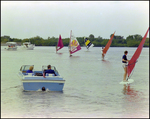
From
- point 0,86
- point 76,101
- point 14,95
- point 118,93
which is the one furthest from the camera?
point 0,86

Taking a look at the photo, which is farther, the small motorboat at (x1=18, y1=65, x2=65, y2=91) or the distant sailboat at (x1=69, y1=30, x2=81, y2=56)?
the distant sailboat at (x1=69, y1=30, x2=81, y2=56)

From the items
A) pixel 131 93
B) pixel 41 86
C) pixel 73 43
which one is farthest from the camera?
pixel 73 43

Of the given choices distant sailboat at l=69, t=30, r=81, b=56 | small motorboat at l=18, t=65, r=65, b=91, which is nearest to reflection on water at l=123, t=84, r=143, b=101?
small motorboat at l=18, t=65, r=65, b=91

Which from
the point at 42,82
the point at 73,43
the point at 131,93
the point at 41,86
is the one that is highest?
the point at 73,43

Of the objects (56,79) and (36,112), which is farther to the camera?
(56,79)

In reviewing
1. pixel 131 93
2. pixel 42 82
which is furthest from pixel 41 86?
pixel 131 93

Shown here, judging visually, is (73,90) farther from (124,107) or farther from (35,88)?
(124,107)

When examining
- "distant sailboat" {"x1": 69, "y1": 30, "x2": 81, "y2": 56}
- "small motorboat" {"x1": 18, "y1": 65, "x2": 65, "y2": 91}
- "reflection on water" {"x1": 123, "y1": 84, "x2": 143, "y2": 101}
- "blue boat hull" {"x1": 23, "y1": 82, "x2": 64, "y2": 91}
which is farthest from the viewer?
"distant sailboat" {"x1": 69, "y1": 30, "x2": 81, "y2": 56}

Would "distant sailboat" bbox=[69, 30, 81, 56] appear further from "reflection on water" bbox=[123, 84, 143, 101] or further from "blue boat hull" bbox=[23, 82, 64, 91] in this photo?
"blue boat hull" bbox=[23, 82, 64, 91]

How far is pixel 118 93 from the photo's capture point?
48.9 feet

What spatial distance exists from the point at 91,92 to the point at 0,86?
4863mm

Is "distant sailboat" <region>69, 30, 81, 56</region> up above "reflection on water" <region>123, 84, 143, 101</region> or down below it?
above

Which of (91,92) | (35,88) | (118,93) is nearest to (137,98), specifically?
(118,93)

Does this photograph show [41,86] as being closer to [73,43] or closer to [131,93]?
[131,93]
